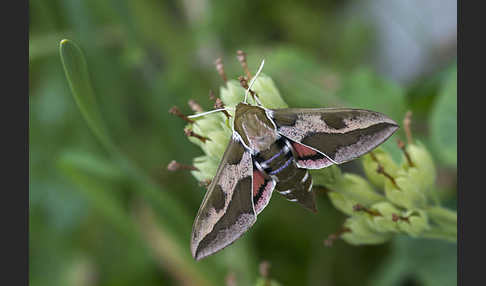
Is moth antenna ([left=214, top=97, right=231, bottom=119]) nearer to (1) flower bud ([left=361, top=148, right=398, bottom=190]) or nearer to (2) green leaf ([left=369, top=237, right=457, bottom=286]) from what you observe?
(1) flower bud ([left=361, top=148, right=398, bottom=190])

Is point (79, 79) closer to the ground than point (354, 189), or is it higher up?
higher up

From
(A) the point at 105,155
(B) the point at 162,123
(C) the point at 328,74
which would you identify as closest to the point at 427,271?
(C) the point at 328,74

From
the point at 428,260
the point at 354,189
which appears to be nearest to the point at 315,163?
the point at 354,189

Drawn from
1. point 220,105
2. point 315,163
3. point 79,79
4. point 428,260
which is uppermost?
point 79,79

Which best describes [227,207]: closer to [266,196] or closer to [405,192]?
[266,196]

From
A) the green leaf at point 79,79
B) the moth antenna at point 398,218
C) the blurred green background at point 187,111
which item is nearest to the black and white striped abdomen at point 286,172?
the moth antenna at point 398,218

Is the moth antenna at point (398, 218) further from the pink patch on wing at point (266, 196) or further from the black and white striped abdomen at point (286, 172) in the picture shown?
the pink patch on wing at point (266, 196)
